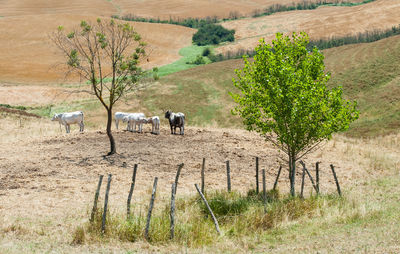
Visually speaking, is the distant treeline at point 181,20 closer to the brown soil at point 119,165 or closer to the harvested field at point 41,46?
the harvested field at point 41,46

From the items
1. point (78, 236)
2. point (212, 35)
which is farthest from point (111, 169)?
point (212, 35)

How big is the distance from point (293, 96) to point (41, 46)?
4302 inches

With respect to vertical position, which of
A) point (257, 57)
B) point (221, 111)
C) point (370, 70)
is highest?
point (257, 57)

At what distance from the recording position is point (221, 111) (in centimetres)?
6128

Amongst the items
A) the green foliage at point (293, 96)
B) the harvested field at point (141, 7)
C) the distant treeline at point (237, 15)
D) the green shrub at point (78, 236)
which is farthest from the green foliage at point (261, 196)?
the harvested field at point (141, 7)

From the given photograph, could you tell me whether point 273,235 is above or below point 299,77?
below

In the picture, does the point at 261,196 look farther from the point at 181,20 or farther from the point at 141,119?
the point at 181,20

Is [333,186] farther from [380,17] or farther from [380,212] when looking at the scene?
[380,17]

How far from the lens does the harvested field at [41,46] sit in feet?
308

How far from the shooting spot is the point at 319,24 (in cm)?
12038

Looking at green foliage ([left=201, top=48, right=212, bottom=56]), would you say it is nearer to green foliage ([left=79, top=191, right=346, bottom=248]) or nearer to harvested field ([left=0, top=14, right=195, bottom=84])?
harvested field ([left=0, top=14, right=195, bottom=84])

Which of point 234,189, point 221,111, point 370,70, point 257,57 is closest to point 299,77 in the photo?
point 257,57

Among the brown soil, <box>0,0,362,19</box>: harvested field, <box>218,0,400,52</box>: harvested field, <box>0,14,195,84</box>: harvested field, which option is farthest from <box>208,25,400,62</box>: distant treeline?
<box>0,0,362,19</box>: harvested field

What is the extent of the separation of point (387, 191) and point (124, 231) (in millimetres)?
14624
